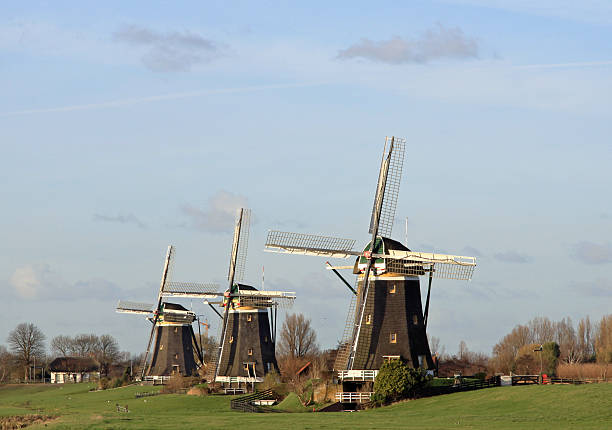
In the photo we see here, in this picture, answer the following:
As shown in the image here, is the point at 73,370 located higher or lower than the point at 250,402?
higher

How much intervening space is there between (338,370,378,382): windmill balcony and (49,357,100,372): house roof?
91311 millimetres

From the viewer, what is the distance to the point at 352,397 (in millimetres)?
49875

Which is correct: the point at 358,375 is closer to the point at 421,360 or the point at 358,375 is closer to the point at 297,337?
the point at 421,360

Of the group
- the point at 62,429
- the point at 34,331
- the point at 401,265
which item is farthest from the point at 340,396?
the point at 34,331

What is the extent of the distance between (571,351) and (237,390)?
38.0 metres

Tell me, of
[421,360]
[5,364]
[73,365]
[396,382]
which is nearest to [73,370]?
[73,365]

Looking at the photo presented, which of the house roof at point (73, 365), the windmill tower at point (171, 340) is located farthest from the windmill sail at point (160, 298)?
the house roof at point (73, 365)

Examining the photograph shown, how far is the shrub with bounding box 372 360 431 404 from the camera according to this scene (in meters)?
48.1

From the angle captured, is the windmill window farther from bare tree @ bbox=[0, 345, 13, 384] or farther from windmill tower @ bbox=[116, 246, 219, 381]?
bare tree @ bbox=[0, 345, 13, 384]

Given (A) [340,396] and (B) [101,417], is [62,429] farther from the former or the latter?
(A) [340,396]

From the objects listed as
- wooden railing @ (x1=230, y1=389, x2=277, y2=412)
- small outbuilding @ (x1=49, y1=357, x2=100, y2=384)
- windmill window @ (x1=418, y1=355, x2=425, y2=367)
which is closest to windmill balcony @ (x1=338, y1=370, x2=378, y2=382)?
windmill window @ (x1=418, y1=355, x2=425, y2=367)

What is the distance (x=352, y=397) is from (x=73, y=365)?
92.9 m

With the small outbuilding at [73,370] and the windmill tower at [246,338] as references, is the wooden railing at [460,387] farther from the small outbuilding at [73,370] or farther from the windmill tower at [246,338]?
the small outbuilding at [73,370]

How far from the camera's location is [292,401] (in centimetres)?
5356
